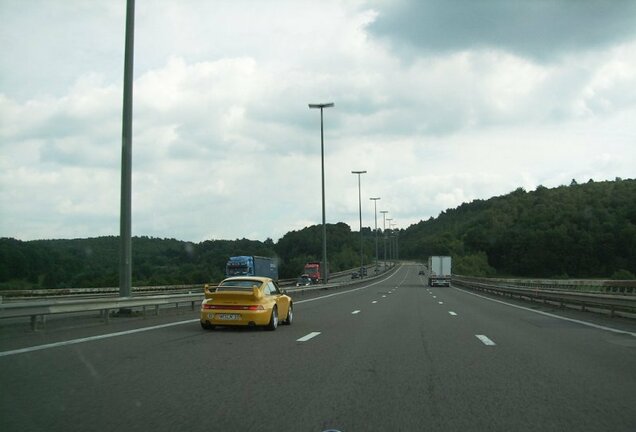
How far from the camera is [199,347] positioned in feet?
41.9

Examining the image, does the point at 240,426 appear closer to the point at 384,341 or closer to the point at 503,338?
the point at 384,341

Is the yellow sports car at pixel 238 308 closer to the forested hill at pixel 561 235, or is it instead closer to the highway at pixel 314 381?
the highway at pixel 314 381

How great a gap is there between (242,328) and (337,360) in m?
6.85

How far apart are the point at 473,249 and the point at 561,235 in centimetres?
5375

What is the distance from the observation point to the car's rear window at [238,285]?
16767 millimetres

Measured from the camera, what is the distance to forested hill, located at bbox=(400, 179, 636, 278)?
113 m

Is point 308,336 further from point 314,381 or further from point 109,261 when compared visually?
point 109,261

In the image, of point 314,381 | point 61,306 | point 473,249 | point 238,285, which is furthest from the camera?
point 473,249

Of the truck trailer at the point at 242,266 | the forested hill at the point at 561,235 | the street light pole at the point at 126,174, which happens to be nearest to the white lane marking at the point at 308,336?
the street light pole at the point at 126,174

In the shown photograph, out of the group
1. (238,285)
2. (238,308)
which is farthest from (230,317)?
(238,285)

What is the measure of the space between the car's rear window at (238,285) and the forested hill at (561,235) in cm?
7590

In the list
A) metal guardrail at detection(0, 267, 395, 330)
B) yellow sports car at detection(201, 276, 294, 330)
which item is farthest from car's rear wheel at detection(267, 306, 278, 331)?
metal guardrail at detection(0, 267, 395, 330)

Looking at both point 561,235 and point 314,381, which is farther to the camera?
point 561,235

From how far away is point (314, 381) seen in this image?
8.94m
